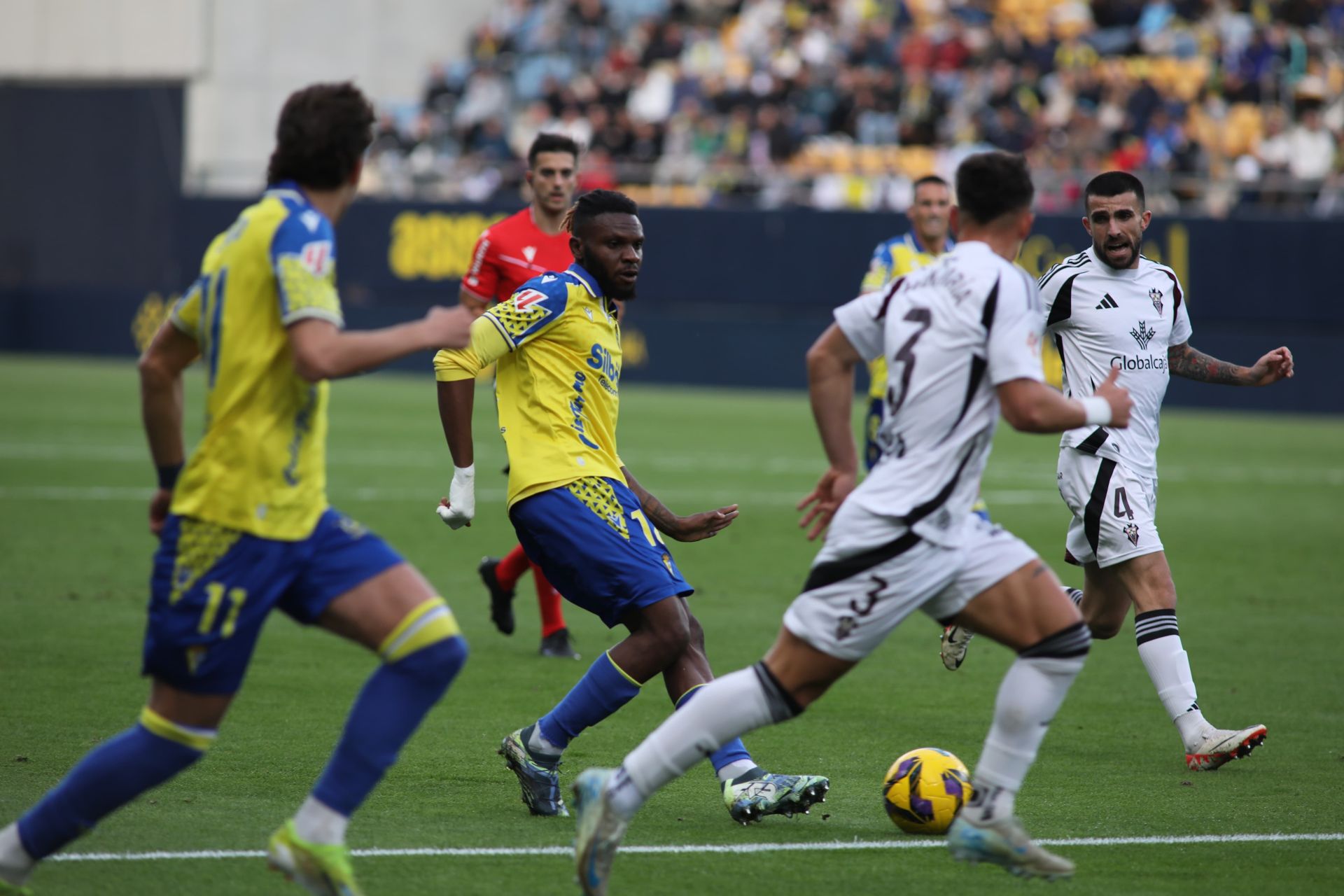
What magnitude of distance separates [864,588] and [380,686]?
1.43 m

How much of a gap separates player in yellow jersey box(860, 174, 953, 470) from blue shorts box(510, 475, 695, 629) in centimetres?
490

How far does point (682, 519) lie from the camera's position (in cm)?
632

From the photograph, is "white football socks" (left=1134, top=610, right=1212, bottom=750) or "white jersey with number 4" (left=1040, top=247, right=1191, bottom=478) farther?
"white jersey with number 4" (left=1040, top=247, right=1191, bottom=478)

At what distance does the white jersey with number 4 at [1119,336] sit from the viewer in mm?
7719

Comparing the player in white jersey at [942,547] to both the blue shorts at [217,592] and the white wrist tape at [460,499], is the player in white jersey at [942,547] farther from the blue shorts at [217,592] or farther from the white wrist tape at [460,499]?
the white wrist tape at [460,499]

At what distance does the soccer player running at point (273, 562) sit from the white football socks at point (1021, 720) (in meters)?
1.64

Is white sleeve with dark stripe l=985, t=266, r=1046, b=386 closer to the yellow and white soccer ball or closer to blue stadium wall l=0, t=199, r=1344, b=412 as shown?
the yellow and white soccer ball

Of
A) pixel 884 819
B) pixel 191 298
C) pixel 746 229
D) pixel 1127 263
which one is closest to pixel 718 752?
pixel 884 819

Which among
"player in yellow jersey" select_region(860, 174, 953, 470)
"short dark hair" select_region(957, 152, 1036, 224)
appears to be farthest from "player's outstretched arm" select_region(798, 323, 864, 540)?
"player in yellow jersey" select_region(860, 174, 953, 470)

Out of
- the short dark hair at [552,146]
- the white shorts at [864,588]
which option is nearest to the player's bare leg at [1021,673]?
the white shorts at [864,588]

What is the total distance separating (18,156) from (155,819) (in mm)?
37059

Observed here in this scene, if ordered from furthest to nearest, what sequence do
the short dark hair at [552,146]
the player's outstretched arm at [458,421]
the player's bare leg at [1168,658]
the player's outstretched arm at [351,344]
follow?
the short dark hair at [552,146] → the player's bare leg at [1168,658] → the player's outstretched arm at [458,421] → the player's outstretched arm at [351,344]

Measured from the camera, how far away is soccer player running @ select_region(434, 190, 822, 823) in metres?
6.21

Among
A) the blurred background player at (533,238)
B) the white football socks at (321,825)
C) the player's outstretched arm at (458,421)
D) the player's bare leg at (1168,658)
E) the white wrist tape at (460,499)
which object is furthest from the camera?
the blurred background player at (533,238)
